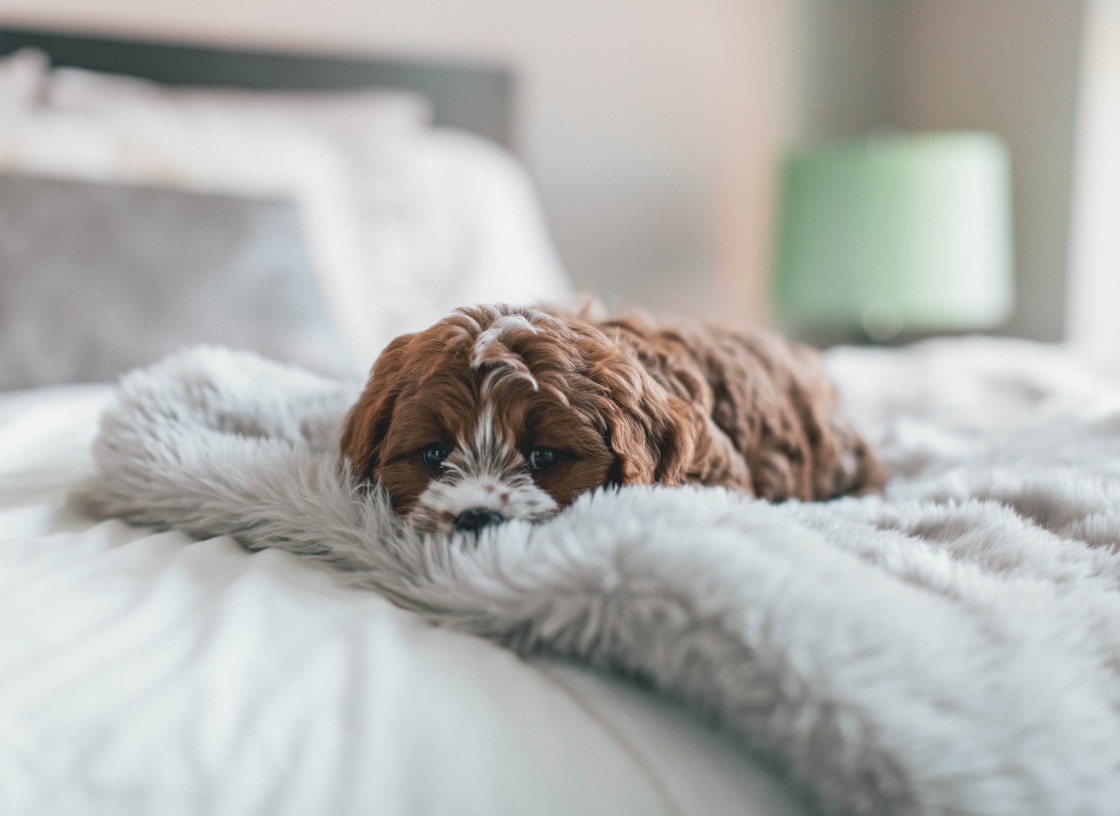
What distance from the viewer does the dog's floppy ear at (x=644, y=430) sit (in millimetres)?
896

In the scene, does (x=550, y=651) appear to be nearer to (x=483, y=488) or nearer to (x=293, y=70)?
(x=483, y=488)

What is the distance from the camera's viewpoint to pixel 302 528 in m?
0.88

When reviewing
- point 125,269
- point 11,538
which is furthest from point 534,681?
point 125,269

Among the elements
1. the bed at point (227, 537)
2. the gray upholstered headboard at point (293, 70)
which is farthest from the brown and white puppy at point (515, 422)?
the gray upholstered headboard at point (293, 70)

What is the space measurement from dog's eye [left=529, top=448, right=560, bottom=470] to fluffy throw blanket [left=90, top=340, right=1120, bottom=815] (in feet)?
0.32

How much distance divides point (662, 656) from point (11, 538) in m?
0.65

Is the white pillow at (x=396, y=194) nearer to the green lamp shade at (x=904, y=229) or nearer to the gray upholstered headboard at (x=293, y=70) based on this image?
the gray upholstered headboard at (x=293, y=70)

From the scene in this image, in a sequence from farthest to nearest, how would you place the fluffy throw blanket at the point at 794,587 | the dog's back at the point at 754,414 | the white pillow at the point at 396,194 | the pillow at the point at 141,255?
the white pillow at the point at 396,194
the pillow at the point at 141,255
the dog's back at the point at 754,414
the fluffy throw blanket at the point at 794,587

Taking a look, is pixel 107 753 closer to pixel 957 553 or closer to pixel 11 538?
pixel 11 538

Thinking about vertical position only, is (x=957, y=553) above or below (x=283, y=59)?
below

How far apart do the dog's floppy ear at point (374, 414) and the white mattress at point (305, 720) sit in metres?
0.20

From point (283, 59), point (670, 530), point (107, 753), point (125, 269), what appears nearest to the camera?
point (107, 753)

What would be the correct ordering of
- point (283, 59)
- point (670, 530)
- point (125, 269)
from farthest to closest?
point (283, 59)
point (125, 269)
point (670, 530)

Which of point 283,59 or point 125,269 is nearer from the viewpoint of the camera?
point 125,269
